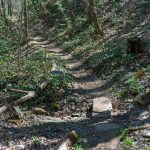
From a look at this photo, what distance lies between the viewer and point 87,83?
50.8ft

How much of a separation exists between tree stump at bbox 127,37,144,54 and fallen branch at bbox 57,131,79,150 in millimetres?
8119

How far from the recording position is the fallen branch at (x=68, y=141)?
816 cm

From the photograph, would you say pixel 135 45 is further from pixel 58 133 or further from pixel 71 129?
pixel 58 133

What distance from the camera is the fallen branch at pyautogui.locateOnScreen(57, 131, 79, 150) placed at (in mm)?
8156

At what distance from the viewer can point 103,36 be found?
22.8m

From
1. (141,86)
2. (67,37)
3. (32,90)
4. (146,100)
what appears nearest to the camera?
(146,100)

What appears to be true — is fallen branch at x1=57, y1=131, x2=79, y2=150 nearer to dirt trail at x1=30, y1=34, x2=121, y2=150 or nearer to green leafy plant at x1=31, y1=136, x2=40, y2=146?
dirt trail at x1=30, y1=34, x2=121, y2=150

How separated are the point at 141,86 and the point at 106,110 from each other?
191cm

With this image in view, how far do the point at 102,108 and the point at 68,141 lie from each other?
2.90 m

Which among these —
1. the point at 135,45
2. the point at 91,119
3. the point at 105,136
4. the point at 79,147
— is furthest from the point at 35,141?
the point at 135,45

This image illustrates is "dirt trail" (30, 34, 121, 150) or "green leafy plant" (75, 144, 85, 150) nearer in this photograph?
"green leafy plant" (75, 144, 85, 150)

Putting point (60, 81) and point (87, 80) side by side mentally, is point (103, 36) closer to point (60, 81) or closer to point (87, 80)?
point (87, 80)

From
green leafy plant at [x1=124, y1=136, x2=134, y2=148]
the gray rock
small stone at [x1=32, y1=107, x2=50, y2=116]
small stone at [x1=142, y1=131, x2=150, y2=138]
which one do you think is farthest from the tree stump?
green leafy plant at [x1=124, y1=136, x2=134, y2=148]

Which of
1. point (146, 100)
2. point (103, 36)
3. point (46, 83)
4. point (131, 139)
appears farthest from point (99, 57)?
point (131, 139)
